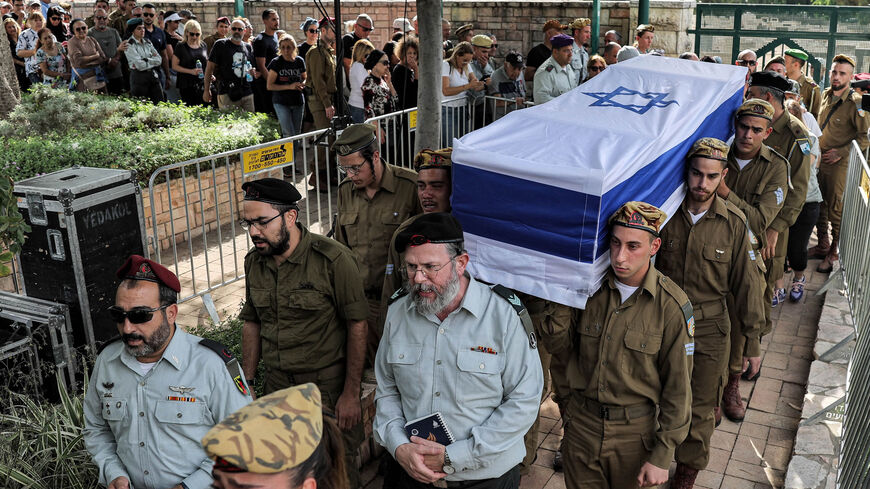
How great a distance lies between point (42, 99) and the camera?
392 inches

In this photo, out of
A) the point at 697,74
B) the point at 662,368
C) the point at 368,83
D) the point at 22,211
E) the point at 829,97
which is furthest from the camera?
the point at 368,83

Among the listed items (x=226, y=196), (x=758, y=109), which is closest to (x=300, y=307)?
(x=758, y=109)

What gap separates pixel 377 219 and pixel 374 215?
32 millimetres

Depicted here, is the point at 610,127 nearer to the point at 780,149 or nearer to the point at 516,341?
the point at 516,341

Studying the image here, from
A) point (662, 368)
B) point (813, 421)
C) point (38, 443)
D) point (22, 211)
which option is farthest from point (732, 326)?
point (22, 211)

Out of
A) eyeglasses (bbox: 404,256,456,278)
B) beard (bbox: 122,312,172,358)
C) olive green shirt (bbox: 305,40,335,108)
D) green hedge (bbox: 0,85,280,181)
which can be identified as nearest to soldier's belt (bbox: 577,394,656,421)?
eyeglasses (bbox: 404,256,456,278)

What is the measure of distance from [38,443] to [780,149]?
17.3ft

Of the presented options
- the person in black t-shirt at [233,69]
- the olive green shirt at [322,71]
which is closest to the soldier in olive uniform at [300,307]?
the olive green shirt at [322,71]

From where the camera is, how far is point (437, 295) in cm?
322

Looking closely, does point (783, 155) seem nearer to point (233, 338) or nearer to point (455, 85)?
point (233, 338)

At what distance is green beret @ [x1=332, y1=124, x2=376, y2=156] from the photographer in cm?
479

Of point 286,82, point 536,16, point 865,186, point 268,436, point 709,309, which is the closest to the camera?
point 268,436

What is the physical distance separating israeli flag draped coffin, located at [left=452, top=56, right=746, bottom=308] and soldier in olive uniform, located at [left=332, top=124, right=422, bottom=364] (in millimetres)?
947

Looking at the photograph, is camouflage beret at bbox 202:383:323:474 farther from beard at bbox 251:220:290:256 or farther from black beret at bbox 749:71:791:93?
black beret at bbox 749:71:791:93
